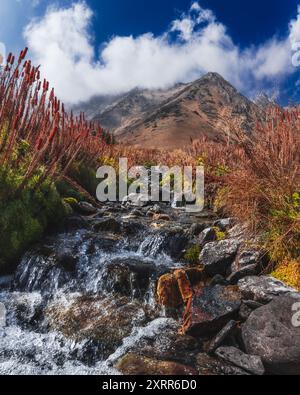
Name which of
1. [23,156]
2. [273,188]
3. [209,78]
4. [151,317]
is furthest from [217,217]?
[209,78]

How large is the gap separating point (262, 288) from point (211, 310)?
606 mm

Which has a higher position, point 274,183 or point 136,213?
point 274,183

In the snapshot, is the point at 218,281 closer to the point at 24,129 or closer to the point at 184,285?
the point at 184,285

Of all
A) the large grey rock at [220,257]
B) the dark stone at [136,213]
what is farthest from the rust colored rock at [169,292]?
the dark stone at [136,213]

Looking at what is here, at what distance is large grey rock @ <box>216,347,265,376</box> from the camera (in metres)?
2.86

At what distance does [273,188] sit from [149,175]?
30.0 ft

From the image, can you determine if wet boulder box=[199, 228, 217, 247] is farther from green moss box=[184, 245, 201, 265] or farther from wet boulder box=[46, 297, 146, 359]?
wet boulder box=[46, 297, 146, 359]

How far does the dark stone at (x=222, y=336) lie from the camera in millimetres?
3184

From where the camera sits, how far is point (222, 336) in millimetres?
3236

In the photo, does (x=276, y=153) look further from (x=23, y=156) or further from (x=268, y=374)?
(x=23, y=156)

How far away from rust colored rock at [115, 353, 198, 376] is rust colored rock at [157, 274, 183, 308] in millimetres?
977

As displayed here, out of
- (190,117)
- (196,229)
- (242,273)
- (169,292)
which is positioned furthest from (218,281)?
(190,117)

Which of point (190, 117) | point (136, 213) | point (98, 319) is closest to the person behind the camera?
point (98, 319)
